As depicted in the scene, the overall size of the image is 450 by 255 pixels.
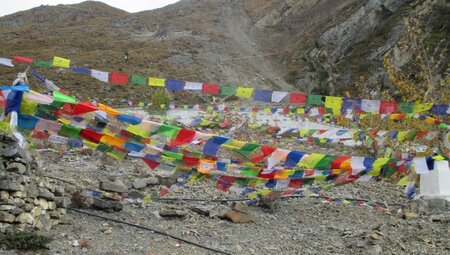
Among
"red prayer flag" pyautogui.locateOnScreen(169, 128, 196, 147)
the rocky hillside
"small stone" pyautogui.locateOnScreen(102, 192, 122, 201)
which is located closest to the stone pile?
"small stone" pyautogui.locateOnScreen(102, 192, 122, 201)

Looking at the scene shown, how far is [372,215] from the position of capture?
32.4ft

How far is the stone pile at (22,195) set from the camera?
A: 6.30m

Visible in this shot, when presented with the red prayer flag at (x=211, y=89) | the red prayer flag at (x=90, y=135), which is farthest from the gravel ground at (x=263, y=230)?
the red prayer flag at (x=211, y=89)

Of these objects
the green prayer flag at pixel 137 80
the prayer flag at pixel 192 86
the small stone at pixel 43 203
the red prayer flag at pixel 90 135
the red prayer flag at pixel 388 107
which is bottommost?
the small stone at pixel 43 203

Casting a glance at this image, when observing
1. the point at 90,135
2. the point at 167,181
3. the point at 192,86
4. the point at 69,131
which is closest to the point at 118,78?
the point at 192,86

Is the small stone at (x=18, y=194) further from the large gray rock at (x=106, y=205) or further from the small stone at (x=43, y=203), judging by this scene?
the large gray rock at (x=106, y=205)

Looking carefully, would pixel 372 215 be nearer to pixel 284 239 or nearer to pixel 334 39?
pixel 284 239

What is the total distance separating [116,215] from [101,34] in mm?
68752

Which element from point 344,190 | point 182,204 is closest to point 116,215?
point 182,204

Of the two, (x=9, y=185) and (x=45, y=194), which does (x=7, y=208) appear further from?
(x=45, y=194)

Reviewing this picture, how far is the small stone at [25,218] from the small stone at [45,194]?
43cm

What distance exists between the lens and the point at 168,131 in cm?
707

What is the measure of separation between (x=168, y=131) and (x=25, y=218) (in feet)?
7.55

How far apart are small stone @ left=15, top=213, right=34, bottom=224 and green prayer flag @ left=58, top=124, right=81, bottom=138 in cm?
124
